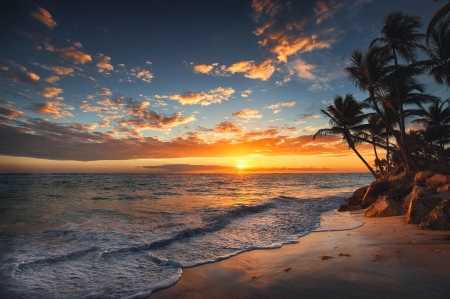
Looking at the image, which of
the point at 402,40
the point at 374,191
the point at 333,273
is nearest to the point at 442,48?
the point at 402,40

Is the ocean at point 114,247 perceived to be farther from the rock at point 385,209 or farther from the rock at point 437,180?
the rock at point 437,180

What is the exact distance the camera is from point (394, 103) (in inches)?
814

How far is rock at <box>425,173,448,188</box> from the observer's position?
40.0 ft

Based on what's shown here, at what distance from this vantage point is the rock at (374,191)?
16.1 meters

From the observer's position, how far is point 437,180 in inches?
499

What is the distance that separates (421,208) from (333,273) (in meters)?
7.52

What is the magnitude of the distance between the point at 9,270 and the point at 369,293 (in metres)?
7.88

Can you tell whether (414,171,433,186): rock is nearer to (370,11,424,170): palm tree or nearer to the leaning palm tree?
(370,11,424,170): palm tree

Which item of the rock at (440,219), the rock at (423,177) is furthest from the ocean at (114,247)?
the rock at (423,177)

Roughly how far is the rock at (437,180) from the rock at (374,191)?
3179mm

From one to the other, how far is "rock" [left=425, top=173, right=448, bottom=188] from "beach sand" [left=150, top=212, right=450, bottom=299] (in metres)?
7.35

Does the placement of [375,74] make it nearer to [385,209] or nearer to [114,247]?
[385,209]

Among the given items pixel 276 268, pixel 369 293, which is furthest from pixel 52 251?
pixel 369 293

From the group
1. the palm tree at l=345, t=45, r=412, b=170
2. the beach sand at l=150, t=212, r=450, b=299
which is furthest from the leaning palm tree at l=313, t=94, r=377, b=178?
the beach sand at l=150, t=212, r=450, b=299
